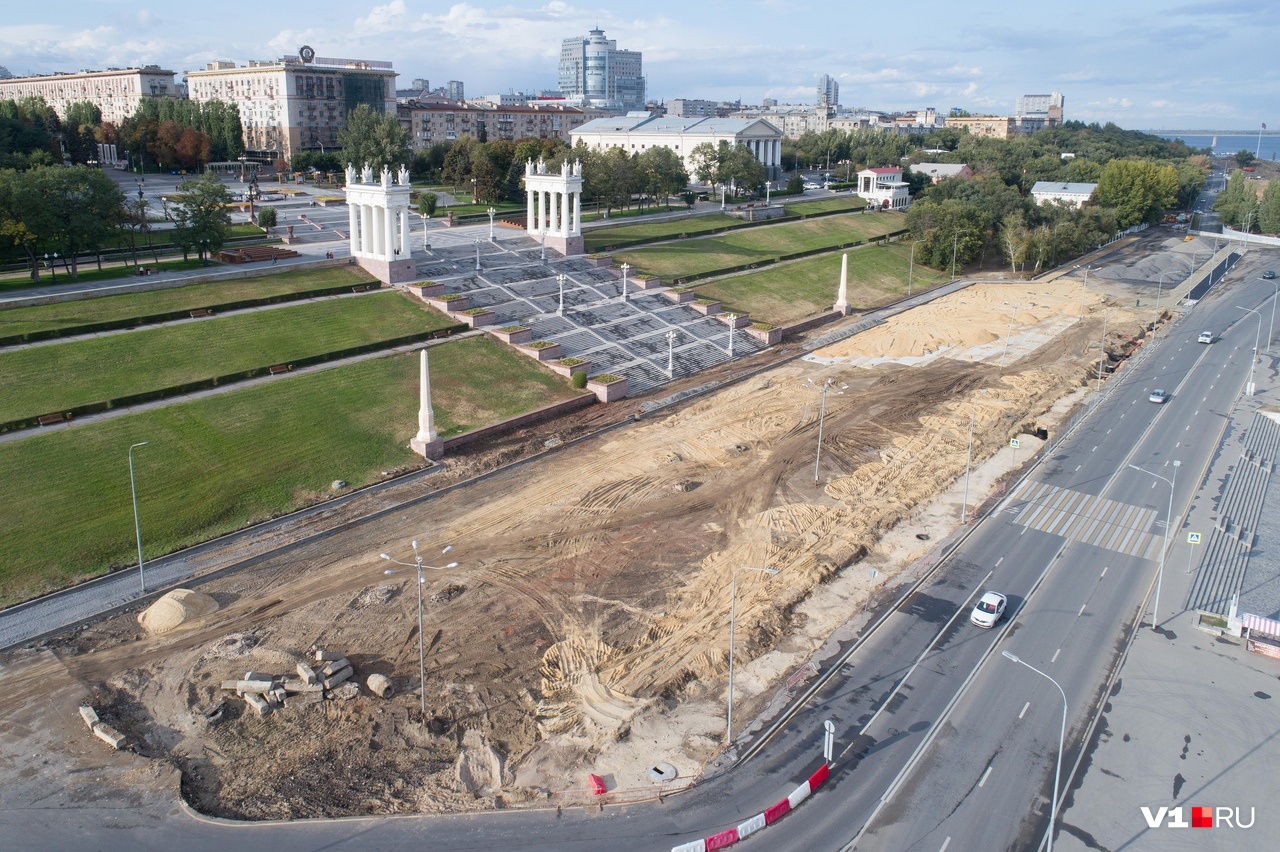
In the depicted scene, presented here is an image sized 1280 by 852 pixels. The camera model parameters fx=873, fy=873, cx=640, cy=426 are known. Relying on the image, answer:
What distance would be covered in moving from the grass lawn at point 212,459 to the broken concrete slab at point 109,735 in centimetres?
931

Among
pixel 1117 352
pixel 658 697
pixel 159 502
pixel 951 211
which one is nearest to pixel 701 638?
pixel 658 697

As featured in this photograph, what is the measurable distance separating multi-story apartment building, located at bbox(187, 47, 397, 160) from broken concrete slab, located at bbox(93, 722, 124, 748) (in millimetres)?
127387

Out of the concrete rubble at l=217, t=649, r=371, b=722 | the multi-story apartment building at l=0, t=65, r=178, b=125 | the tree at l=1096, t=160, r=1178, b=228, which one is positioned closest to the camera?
the concrete rubble at l=217, t=649, r=371, b=722

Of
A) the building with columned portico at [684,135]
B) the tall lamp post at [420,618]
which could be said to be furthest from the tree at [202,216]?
the building with columned portico at [684,135]

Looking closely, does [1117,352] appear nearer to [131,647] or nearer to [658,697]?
[658,697]

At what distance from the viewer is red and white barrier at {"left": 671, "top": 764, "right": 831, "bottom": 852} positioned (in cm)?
2112

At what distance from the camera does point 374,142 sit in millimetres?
94188

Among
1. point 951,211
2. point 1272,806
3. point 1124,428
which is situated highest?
point 951,211

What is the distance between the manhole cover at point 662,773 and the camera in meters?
23.5

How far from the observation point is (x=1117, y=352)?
67.4 m

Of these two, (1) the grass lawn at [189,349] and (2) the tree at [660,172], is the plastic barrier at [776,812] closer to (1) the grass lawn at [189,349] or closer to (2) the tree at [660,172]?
(1) the grass lawn at [189,349]

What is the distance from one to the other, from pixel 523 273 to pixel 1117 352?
46591 millimetres

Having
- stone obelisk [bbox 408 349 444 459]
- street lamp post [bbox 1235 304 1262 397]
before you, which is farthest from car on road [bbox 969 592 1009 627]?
street lamp post [bbox 1235 304 1262 397]

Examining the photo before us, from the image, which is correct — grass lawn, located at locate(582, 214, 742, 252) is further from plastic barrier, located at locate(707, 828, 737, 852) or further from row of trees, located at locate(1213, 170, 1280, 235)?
row of trees, located at locate(1213, 170, 1280, 235)
